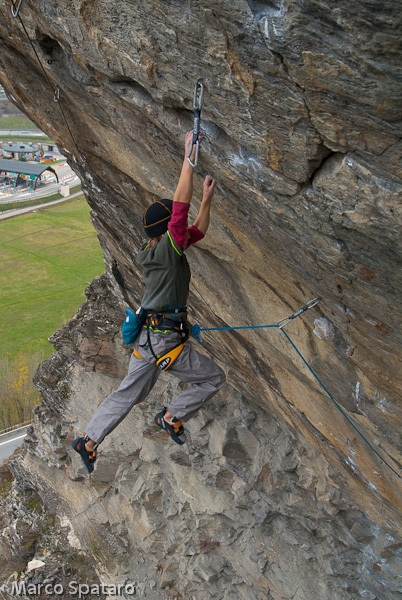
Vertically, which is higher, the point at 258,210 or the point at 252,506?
the point at 258,210

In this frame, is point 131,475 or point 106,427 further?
point 131,475

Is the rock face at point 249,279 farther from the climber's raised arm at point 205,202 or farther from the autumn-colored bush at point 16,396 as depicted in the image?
the autumn-colored bush at point 16,396

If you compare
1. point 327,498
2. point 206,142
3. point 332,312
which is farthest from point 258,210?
point 327,498

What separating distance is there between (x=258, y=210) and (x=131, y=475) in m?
9.12

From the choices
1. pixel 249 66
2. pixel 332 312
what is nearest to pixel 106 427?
pixel 332 312

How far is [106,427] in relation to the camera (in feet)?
19.3

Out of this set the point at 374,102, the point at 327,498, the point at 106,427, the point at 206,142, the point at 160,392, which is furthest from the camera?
the point at 160,392

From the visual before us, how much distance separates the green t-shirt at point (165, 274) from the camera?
5.16 m

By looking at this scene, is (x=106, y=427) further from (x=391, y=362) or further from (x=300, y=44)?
(x=300, y=44)

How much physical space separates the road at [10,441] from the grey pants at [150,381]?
60.6 feet

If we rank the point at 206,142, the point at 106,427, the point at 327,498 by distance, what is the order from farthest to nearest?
the point at 327,498
the point at 106,427
the point at 206,142

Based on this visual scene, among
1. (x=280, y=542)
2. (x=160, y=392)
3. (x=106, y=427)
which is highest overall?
(x=106, y=427)

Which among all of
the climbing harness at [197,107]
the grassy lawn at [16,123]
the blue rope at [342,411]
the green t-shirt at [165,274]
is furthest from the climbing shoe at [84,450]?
the grassy lawn at [16,123]

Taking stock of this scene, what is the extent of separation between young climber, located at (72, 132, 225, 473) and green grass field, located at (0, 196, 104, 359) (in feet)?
83.4
